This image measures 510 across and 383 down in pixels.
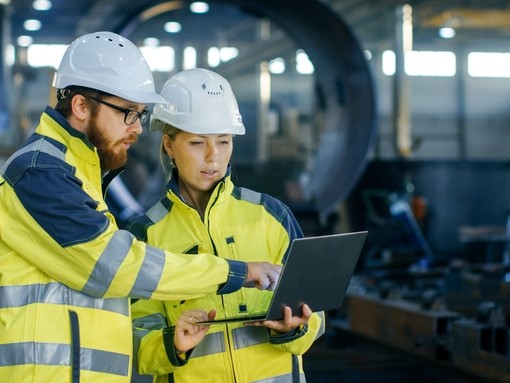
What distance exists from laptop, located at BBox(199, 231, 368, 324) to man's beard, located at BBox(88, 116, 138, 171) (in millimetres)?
425

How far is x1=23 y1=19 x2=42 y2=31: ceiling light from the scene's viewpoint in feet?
70.8

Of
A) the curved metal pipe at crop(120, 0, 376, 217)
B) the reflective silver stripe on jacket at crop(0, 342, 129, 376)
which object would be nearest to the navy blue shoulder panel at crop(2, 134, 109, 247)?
the reflective silver stripe on jacket at crop(0, 342, 129, 376)

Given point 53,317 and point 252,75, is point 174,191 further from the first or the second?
point 252,75

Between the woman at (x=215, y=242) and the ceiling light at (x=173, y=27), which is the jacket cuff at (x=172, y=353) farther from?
the ceiling light at (x=173, y=27)

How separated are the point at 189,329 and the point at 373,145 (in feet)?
20.9

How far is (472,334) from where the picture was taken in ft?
16.8

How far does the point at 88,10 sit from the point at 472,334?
53.7 ft

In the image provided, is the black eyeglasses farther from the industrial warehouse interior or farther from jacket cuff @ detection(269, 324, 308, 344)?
jacket cuff @ detection(269, 324, 308, 344)

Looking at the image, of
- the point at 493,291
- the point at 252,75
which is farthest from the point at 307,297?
the point at 252,75

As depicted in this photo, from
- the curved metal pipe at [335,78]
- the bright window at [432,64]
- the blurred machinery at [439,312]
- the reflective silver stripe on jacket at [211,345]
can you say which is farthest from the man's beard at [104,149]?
the bright window at [432,64]

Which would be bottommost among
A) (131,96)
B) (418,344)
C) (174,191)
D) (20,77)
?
(418,344)

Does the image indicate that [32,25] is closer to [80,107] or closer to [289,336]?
[80,107]

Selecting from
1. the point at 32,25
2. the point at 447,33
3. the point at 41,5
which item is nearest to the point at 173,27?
the point at 41,5

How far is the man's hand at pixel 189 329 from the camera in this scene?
2.29 m
